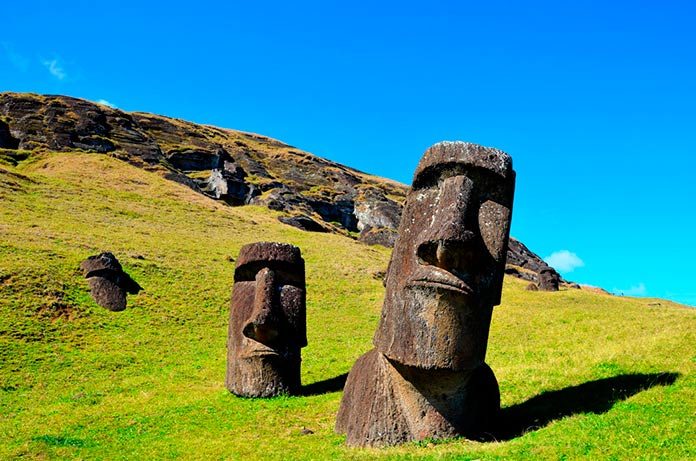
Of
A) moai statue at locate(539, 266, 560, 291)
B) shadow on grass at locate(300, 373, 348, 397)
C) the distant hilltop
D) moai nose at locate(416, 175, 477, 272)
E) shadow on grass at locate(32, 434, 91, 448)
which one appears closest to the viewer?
moai nose at locate(416, 175, 477, 272)

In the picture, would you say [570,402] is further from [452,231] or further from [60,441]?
[60,441]

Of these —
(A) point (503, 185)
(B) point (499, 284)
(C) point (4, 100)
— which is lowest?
(B) point (499, 284)

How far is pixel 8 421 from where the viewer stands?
49.7ft

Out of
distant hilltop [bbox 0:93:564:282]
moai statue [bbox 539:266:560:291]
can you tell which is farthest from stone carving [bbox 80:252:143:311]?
distant hilltop [bbox 0:93:564:282]

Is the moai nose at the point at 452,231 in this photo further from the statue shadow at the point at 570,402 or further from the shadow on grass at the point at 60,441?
the shadow on grass at the point at 60,441

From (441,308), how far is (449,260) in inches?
27.2

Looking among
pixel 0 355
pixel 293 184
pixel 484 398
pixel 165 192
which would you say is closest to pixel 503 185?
pixel 484 398

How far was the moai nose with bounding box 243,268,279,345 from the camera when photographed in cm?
1510

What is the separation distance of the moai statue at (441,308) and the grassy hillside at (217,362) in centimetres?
A: 49

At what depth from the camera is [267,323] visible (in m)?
15.1

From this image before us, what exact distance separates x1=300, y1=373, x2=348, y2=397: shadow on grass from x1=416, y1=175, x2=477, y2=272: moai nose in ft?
24.4

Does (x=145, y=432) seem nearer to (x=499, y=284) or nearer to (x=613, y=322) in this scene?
(x=499, y=284)

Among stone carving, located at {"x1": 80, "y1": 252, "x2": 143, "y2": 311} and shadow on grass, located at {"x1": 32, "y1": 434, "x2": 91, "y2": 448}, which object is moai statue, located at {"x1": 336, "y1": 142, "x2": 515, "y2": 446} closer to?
shadow on grass, located at {"x1": 32, "y1": 434, "x2": 91, "y2": 448}

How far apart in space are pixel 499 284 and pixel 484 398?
1759 mm
